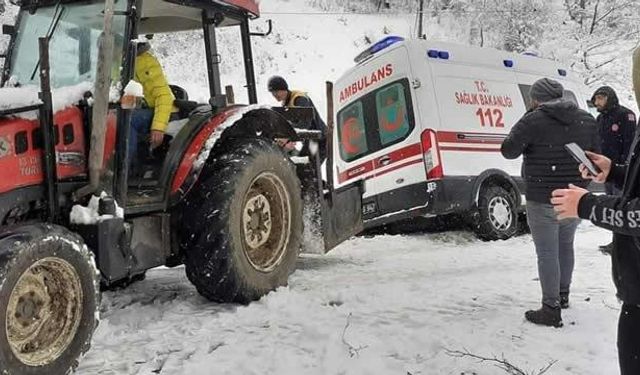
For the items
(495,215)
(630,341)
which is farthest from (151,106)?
(495,215)

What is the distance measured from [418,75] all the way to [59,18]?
4.13 m

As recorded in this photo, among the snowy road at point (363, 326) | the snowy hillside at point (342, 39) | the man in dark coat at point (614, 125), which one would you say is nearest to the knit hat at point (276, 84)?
the snowy road at point (363, 326)

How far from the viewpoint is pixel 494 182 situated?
26.0 feet

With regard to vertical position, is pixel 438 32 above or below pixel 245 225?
above

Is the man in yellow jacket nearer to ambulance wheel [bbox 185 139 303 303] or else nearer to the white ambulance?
ambulance wheel [bbox 185 139 303 303]

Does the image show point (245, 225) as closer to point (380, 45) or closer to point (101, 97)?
point (101, 97)

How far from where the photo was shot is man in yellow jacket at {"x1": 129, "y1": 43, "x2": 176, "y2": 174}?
14.2 ft

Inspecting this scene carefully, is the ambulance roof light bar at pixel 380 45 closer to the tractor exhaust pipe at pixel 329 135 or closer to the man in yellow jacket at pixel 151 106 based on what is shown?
the tractor exhaust pipe at pixel 329 135

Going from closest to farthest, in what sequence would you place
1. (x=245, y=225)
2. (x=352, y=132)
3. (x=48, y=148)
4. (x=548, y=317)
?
1. (x=48, y=148)
2. (x=548, y=317)
3. (x=245, y=225)
4. (x=352, y=132)

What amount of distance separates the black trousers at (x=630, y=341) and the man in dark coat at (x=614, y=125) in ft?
16.4

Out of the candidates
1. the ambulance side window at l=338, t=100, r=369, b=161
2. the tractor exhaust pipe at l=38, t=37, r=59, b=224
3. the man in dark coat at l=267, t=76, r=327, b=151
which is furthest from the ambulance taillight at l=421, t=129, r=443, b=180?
the tractor exhaust pipe at l=38, t=37, r=59, b=224

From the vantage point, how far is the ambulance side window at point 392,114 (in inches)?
291

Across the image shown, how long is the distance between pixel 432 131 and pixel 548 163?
3107 millimetres

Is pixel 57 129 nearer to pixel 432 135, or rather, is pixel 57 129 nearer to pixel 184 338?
pixel 184 338
